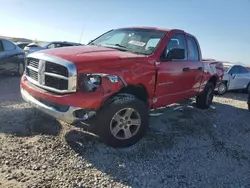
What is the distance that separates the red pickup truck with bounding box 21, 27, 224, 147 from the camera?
3678 mm

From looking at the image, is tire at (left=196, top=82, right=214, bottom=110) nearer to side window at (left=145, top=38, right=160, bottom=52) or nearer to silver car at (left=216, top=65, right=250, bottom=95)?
side window at (left=145, top=38, right=160, bottom=52)

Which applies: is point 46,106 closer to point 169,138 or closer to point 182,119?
point 169,138

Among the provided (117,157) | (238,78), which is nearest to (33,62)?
(117,157)

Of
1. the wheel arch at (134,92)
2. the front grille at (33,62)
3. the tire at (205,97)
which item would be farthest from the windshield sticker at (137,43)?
the tire at (205,97)

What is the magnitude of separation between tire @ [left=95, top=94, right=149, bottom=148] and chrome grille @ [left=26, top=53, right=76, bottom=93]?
62 cm

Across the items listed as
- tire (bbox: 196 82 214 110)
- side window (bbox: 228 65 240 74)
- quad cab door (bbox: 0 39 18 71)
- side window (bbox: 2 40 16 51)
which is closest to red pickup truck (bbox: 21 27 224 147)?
tire (bbox: 196 82 214 110)

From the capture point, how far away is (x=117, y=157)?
3883 millimetres

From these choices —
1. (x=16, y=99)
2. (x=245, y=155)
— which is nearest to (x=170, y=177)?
(x=245, y=155)

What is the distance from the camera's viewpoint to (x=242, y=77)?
40.5ft

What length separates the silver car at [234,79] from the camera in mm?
11367

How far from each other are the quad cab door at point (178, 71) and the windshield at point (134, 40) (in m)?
0.26

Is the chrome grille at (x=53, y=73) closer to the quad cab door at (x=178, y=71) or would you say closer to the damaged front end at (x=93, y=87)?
the damaged front end at (x=93, y=87)

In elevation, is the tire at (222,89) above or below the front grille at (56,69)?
below

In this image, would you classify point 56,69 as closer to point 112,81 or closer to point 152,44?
point 112,81
